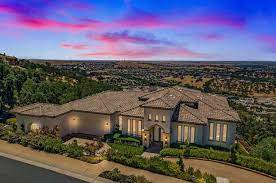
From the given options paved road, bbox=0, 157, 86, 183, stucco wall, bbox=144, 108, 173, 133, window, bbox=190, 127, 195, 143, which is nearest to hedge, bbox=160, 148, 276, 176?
window, bbox=190, 127, 195, 143

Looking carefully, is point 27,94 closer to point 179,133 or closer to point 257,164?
point 179,133

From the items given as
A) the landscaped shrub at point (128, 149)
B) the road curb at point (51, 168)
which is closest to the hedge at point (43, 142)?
the road curb at point (51, 168)

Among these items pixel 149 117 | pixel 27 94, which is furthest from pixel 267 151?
pixel 27 94

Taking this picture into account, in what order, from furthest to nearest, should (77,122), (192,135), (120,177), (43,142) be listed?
(77,122)
(192,135)
(43,142)
(120,177)

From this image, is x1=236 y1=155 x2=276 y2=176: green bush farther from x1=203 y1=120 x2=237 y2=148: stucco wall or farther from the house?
the house

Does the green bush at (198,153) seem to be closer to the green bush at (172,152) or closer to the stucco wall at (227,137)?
the green bush at (172,152)

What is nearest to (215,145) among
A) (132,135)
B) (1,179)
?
(132,135)
